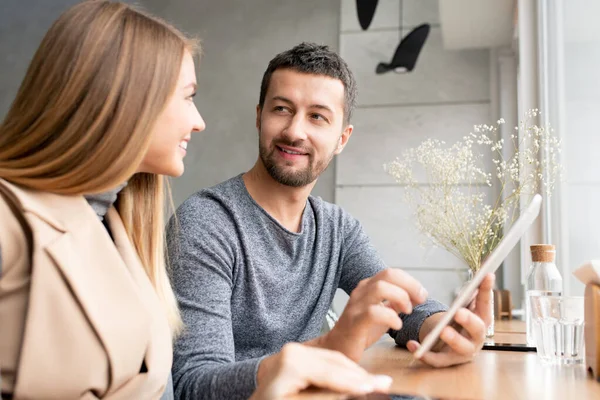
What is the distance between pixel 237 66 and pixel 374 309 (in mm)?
3977

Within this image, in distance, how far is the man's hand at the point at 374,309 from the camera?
916mm

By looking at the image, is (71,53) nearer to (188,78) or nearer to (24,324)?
(188,78)

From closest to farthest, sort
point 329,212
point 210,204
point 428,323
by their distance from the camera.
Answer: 1. point 428,323
2. point 210,204
3. point 329,212

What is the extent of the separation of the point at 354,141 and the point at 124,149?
3.39m

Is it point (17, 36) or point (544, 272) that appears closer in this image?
point (544, 272)

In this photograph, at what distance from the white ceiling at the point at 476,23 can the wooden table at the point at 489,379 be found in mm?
2940

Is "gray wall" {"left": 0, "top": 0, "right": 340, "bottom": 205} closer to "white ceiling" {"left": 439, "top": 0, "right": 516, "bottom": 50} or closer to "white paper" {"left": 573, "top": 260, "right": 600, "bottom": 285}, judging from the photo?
"white ceiling" {"left": 439, "top": 0, "right": 516, "bottom": 50}

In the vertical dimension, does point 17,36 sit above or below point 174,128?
above

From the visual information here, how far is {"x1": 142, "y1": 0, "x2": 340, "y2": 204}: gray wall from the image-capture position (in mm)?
4566

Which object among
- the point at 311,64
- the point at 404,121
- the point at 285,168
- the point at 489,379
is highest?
the point at 404,121

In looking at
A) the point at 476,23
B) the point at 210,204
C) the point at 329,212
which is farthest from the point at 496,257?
the point at 476,23

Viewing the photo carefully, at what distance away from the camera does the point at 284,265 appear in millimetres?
1472

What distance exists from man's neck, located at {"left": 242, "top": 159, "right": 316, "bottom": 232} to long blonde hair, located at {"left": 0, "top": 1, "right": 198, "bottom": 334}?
50 cm

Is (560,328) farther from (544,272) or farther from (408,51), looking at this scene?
(408,51)
